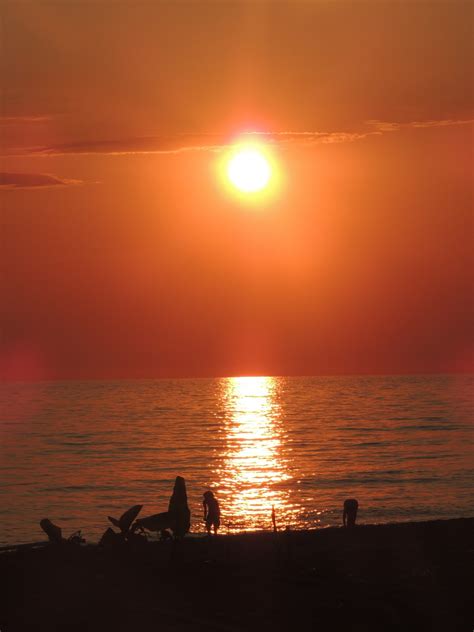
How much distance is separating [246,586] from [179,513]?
11.7 ft

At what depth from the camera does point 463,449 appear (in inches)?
3041

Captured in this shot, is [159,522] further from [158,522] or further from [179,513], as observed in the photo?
[179,513]

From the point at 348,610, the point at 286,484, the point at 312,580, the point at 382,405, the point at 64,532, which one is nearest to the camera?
the point at 348,610

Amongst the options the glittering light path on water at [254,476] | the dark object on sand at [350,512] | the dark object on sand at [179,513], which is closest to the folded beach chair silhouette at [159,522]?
the dark object on sand at [179,513]

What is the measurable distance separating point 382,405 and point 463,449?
74.9 meters

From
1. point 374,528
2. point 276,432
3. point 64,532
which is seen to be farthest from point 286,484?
point 276,432

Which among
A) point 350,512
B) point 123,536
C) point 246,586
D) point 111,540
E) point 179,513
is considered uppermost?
point 350,512

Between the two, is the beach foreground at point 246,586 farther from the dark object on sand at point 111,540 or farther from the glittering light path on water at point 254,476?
the glittering light path on water at point 254,476

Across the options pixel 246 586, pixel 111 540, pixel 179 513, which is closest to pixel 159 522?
pixel 179 513

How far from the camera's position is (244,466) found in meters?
72.8

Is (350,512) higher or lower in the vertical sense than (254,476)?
lower

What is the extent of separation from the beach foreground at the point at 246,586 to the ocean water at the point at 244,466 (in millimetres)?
15194

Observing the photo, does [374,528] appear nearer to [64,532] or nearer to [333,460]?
[64,532]

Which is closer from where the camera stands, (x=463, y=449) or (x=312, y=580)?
(x=312, y=580)
